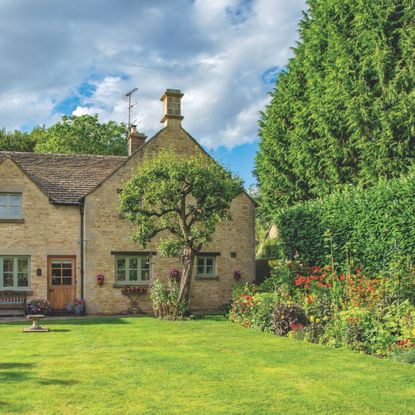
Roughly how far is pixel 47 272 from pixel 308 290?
11.5 m

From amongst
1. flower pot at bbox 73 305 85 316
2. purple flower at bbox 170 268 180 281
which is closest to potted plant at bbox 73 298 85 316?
flower pot at bbox 73 305 85 316

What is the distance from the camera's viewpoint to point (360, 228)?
53.4ft

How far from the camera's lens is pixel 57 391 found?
8.41 meters

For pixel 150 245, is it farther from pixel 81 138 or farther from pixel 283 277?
pixel 81 138

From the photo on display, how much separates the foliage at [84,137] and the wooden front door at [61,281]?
67.6 ft

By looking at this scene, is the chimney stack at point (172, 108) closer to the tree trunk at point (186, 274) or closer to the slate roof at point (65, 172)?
the slate roof at point (65, 172)

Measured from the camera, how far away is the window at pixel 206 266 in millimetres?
24953

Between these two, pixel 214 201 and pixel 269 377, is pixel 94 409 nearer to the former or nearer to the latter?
pixel 269 377

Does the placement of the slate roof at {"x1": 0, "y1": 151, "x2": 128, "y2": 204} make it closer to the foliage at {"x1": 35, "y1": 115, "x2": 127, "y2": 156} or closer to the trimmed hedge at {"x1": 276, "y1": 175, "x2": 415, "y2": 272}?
the trimmed hedge at {"x1": 276, "y1": 175, "x2": 415, "y2": 272}

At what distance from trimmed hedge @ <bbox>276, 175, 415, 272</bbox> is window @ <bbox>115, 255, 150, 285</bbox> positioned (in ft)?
22.9

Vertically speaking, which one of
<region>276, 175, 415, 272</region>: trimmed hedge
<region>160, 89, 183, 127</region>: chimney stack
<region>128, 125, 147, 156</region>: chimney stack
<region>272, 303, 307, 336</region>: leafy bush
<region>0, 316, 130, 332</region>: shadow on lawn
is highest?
<region>160, 89, 183, 127</region>: chimney stack

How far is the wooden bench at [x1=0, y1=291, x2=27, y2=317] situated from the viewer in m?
21.9

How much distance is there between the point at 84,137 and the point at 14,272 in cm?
2351

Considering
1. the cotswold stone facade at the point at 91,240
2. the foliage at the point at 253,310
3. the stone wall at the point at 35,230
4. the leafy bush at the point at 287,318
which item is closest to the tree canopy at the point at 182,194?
the foliage at the point at 253,310
